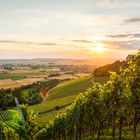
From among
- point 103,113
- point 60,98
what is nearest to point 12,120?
point 103,113

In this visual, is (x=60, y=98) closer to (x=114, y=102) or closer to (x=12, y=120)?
(x=12, y=120)

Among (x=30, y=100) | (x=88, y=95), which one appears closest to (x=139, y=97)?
(x=88, y=95)

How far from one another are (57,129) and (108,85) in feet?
109

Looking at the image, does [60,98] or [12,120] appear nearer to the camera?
[12,120]

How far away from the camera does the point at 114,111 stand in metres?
61.2

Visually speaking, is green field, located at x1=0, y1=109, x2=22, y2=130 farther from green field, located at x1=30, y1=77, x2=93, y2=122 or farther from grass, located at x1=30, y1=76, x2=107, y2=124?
green field, located at x1=30, y1=77, x2=93, y2=122

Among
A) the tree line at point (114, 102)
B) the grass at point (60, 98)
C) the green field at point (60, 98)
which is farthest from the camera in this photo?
the green field at point (60, 98)

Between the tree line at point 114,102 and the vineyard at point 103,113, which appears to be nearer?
the tree line at point 114,102

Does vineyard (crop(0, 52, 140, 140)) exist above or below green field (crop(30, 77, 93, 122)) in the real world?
above

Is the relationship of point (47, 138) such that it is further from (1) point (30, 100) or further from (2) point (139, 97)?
(1) point (30, 100)

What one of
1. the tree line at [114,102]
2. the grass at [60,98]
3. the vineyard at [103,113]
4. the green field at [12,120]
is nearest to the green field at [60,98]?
the grass at [60,98]

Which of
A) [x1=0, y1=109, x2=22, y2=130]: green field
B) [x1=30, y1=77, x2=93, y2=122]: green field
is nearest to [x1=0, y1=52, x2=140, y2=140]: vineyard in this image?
[x1=0, y1=109, x2=22, y2=130]: green field

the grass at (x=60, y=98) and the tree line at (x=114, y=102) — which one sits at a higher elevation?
the tree line at (x=114, y=102)

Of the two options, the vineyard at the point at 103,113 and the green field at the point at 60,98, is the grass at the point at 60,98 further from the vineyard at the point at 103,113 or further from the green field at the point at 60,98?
the vineyard at the point at 103,113
